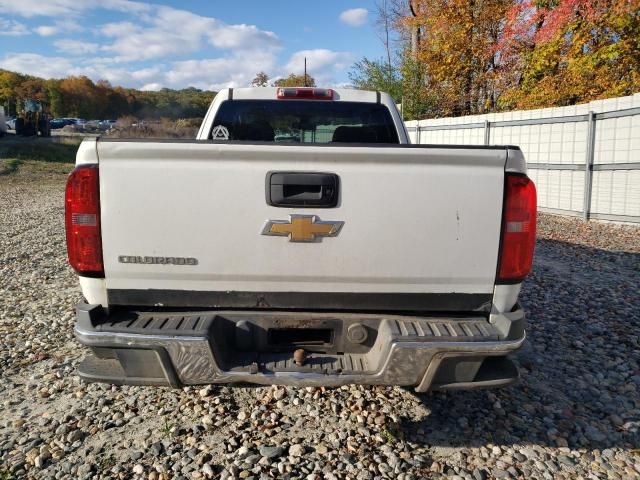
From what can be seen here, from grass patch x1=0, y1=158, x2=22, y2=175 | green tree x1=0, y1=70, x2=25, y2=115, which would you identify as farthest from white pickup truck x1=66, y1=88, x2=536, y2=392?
green tree x1=0, y1=70, x2=25, y2=115

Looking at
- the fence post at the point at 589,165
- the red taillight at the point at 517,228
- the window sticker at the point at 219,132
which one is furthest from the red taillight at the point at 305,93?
the fence post at the point at 589,165

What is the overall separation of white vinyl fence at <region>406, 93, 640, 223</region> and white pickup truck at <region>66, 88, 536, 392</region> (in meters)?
8.93

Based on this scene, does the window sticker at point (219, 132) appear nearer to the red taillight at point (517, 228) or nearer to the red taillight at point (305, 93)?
the red taillight at point (305, 93)

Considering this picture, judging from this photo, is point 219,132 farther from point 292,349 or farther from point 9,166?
point 9,166

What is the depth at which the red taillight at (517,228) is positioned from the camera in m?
2.57

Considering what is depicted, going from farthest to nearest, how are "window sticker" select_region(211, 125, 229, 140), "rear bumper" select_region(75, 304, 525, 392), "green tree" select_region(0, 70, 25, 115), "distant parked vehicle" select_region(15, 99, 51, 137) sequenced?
"green tree" select_region(0, 70, 25, 115), "distant parked vehicle" select_region(15, 99, 51, 137), "window sticker" select_region(211, 125, 229, 140), "rear bumper" select_region(75, 304, 525, 392)

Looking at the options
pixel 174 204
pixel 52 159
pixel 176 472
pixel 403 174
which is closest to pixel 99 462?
pixel 176 472

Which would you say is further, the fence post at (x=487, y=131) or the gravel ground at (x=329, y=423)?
the fence post at (x=487, y=131)

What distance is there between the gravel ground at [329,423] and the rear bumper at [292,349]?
59cm

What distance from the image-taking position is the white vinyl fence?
10.0 m

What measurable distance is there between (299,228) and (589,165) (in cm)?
1013

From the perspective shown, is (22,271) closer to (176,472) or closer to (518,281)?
(176,472)

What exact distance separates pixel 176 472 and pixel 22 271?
534 cm

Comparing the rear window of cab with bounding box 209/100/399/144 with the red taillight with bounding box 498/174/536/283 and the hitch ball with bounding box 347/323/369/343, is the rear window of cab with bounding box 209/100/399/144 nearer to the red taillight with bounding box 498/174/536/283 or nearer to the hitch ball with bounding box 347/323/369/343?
the red taillight with bounding box 498/174/536/283
